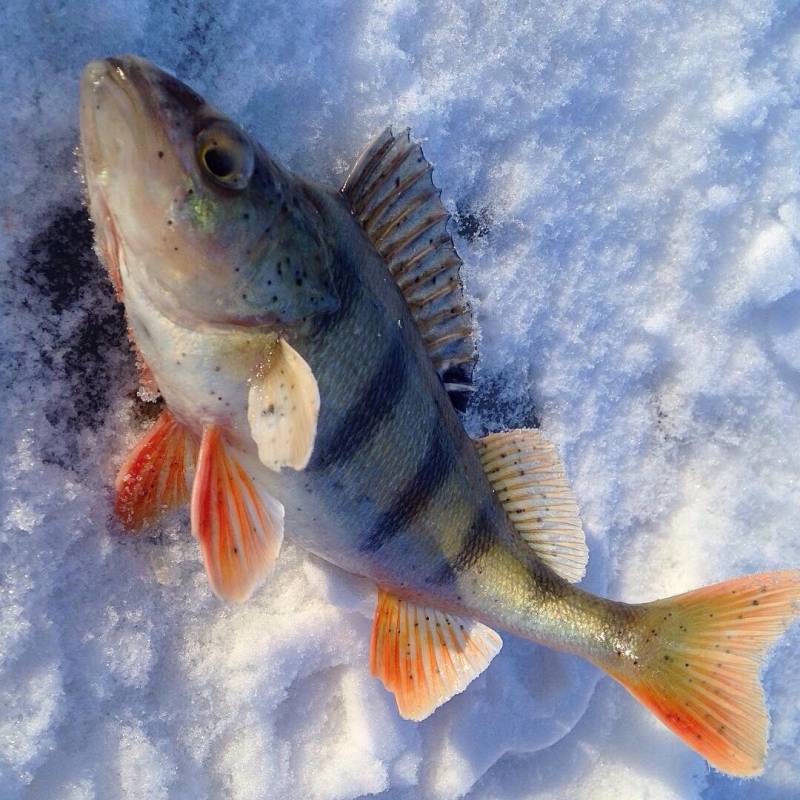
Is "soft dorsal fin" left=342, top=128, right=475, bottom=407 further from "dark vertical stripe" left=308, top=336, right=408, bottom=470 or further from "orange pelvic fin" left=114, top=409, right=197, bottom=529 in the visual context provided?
"orange pelvic fin" left=114, top=409, right=197, bottom=529

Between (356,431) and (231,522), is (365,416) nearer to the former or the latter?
(356,431)

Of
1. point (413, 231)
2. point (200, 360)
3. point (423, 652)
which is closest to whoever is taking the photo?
point (200, 360)

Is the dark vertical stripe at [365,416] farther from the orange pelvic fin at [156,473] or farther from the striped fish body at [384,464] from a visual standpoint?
the orange pelvic fin at [156,473]

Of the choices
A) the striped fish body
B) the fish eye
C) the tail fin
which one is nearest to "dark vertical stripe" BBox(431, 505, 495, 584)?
the striped fish body

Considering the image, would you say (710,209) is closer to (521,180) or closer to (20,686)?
(521,180)

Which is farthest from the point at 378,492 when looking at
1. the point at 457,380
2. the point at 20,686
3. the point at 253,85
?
the point at 253,85

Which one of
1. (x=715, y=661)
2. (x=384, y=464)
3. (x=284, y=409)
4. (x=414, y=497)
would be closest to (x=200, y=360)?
(x=284, y=409)

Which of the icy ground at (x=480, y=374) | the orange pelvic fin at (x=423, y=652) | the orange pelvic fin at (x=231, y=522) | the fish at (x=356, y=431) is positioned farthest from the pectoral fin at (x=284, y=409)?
the orange pelvic fin at (x=423, y=652)
